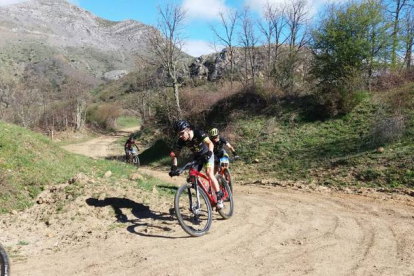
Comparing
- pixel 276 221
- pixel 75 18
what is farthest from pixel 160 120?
pixel 75 18

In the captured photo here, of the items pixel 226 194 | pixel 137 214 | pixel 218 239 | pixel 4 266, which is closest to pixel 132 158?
pixel 137 214

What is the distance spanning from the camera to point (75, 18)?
14800cm

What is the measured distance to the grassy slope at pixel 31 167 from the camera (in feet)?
26.2

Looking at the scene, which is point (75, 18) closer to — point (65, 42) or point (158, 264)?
point (65, 42)

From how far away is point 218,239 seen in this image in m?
6.06

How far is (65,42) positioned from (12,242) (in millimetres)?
125100

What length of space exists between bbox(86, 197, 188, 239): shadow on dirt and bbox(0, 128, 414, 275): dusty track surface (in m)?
0.02

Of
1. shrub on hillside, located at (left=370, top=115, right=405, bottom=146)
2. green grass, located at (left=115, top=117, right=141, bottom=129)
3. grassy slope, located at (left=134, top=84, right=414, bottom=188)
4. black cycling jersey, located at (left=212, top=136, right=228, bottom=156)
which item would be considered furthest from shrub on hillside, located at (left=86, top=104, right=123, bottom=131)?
black cycling jersey, located at (left=212, top=136, right=228, bottom=156)

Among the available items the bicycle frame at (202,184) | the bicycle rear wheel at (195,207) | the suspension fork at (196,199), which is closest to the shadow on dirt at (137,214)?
the bicycle rear wheel at (195,207)

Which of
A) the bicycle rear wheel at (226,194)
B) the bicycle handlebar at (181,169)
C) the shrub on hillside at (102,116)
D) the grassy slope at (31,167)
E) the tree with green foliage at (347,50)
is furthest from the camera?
the shrub on hillside at (102,116)

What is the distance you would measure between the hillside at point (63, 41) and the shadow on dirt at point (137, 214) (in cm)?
6395

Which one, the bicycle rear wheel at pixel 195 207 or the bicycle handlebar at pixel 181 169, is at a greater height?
the bicycle handlebar at pixel 181 169

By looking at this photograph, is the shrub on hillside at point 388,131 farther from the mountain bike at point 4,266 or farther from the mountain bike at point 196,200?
the mountain bike at point 4,266

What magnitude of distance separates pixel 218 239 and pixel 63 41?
127839 millimetres
